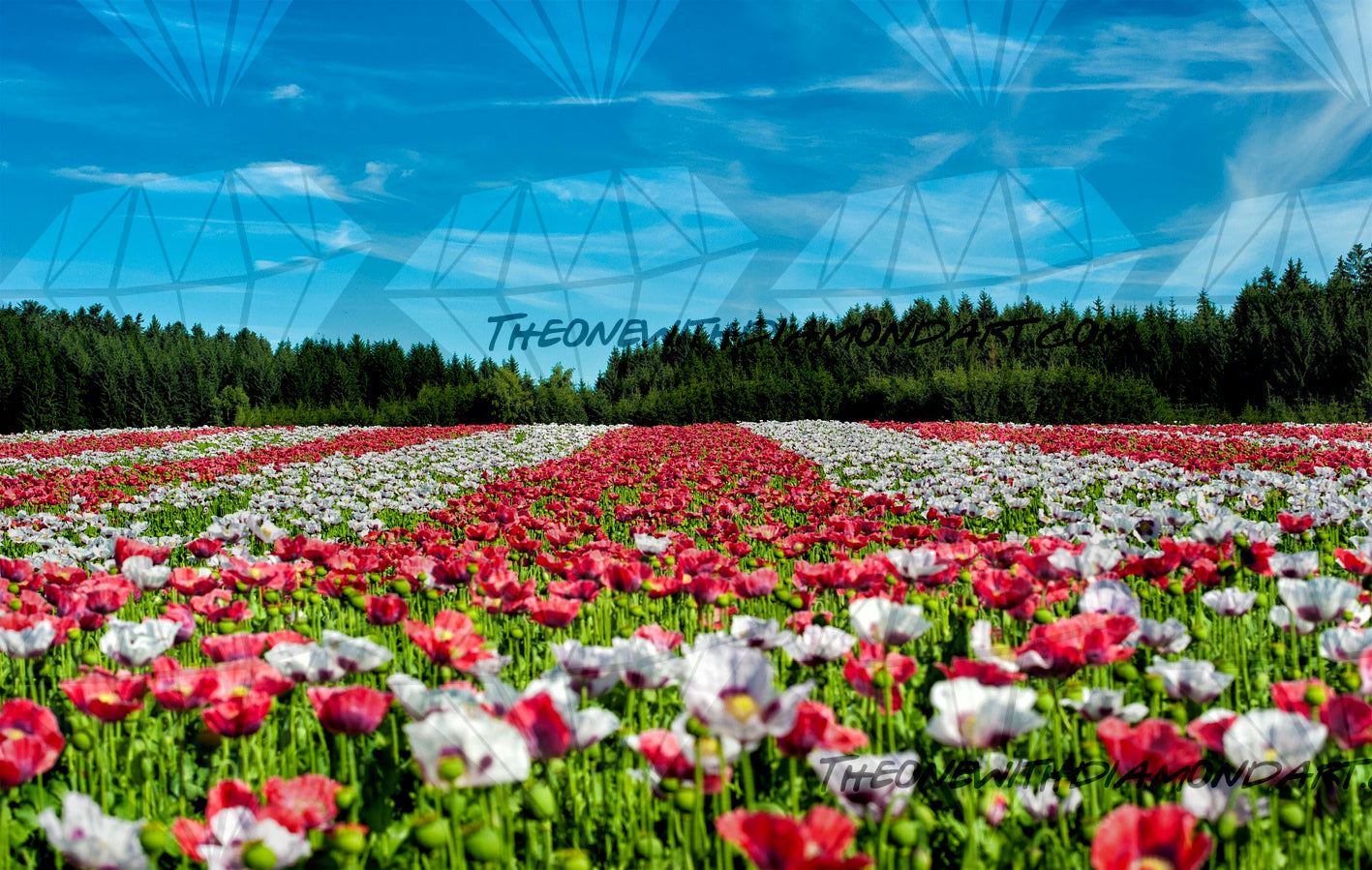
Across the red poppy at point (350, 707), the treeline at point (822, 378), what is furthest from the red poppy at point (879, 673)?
the treeline at point (822, 378)

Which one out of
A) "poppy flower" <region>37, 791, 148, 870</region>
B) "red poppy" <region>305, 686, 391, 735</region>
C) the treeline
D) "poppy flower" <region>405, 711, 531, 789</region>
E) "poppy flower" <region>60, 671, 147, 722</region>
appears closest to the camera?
"poppy flower" <region>37, 791, 148, 870</region>

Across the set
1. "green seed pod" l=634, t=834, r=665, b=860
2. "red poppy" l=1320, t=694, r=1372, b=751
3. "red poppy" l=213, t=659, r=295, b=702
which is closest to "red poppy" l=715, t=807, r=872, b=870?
"green seed pod" l=634, t=834, r=665, b=860

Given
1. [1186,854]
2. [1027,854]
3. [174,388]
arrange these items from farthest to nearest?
[174,388]
[1027,854]
[1186,854]

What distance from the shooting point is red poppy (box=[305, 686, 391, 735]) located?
1.42m

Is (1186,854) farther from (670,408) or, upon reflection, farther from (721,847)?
(670,408)

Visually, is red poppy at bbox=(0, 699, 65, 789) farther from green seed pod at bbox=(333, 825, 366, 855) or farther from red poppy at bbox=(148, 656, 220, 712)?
green seed pod at bbox=(333, 825, 366, 855)

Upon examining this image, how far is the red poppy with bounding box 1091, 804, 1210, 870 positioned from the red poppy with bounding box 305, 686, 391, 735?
1.11 m

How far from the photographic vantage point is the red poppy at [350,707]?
1.42m

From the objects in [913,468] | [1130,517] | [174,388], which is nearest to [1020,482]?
[913,468]

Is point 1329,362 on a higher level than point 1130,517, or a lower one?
higher

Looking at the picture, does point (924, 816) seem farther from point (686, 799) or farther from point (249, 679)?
point (249, 679)

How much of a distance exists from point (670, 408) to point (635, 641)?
27632 millimetres

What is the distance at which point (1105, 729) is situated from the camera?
50.8 inches

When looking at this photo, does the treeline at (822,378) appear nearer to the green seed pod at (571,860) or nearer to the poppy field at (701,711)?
the poppy field at (701,711)
